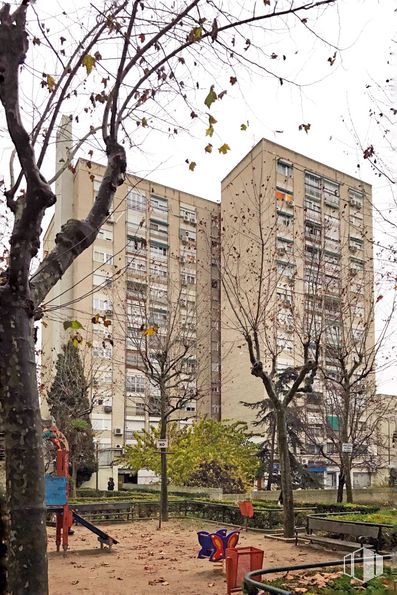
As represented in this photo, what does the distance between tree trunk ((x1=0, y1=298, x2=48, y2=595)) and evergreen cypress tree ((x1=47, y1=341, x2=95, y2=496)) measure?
25.6 metres

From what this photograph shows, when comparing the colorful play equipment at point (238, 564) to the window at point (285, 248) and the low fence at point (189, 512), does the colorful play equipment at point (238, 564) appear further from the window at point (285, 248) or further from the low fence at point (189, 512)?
the window at point (285, 248)

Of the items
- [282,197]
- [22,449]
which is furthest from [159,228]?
[22,449]

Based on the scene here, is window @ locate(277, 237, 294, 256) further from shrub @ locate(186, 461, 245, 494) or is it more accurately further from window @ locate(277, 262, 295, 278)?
shrub @ locate(186, 461, 245, 494)

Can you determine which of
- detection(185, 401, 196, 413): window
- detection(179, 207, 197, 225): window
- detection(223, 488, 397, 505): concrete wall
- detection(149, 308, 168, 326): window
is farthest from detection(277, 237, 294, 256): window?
detection(185, 401, 196, 413): window

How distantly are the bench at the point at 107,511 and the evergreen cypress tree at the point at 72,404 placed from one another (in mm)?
9866

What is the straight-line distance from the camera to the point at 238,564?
926 cm

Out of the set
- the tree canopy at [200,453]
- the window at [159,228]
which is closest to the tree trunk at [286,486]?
the tree canopy at [200,453]

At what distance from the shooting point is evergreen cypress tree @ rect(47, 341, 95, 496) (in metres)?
32.1

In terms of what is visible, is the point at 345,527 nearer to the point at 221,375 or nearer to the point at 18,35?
the point at 18,35

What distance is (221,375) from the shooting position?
4856 centimetres

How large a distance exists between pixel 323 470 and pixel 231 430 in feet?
65.7

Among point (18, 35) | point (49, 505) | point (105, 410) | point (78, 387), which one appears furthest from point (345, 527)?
point (105, 410)

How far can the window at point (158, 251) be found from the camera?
4948 centimetres

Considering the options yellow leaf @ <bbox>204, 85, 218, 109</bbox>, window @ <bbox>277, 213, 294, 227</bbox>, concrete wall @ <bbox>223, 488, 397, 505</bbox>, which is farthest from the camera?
concrete wall @ <bbox>223, 488, 397, 505</bbox>
